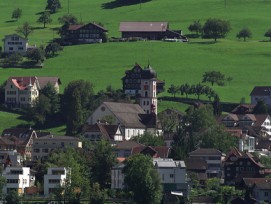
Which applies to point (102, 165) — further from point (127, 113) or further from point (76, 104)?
point (76, 104)

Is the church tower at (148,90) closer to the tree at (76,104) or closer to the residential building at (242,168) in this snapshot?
the tree at (76,104)

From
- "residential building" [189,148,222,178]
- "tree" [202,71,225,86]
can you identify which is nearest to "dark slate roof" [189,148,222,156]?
"residential building" [189,148,222,178]

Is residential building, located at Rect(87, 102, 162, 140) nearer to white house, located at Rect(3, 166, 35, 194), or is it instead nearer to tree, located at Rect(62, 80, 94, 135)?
tree, located at Rect(62, 80, 94, 135)

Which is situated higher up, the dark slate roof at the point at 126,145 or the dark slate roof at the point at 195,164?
the dark slate roof at the point at 126,145

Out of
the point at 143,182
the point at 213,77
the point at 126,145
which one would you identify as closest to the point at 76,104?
the point at 126,145

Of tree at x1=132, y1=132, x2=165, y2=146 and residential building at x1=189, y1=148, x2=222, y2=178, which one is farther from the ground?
tree at x1=132, y1=132, x2=165, y2=146

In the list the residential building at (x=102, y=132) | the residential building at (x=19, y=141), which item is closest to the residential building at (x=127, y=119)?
the residential building at (x=102, y=132)
